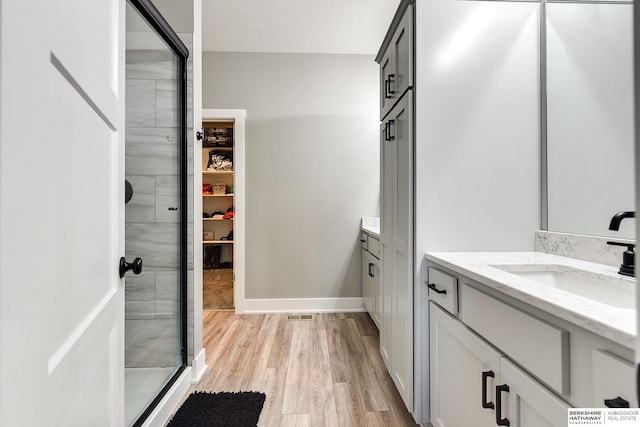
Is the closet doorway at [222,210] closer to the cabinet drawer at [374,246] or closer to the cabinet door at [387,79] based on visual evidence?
the cabinet drawer at [374,246]

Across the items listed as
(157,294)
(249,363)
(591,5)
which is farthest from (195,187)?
(591,5)

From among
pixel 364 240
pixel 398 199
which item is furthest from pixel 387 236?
pixel 364 240

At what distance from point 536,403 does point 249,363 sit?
1.89m

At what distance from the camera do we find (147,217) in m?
1.90

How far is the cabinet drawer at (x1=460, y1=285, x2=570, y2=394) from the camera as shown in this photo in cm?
70

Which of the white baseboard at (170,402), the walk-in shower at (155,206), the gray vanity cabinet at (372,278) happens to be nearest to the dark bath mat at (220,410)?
the white baseboard at (170,402)

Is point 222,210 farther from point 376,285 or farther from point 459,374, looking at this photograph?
point 459,374

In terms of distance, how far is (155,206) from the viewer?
194 cm

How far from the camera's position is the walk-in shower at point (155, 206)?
175cm

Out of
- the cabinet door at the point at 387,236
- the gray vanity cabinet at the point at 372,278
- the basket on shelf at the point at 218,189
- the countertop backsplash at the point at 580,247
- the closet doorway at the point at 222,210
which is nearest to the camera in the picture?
the countertop backsplash at the point at 580,247

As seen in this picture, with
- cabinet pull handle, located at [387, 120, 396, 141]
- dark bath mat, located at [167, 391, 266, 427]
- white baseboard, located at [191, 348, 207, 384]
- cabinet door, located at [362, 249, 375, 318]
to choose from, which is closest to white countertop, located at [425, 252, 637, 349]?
cabinet pull handle, located at [387, 120, 396, 141]

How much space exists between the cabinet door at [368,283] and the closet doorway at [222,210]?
124cm

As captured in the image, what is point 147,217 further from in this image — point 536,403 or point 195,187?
point 536,403

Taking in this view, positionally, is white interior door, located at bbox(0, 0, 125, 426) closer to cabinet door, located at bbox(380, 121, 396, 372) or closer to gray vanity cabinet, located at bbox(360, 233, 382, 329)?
cabinet door, located at bbox(380, 121, 396, 372)
